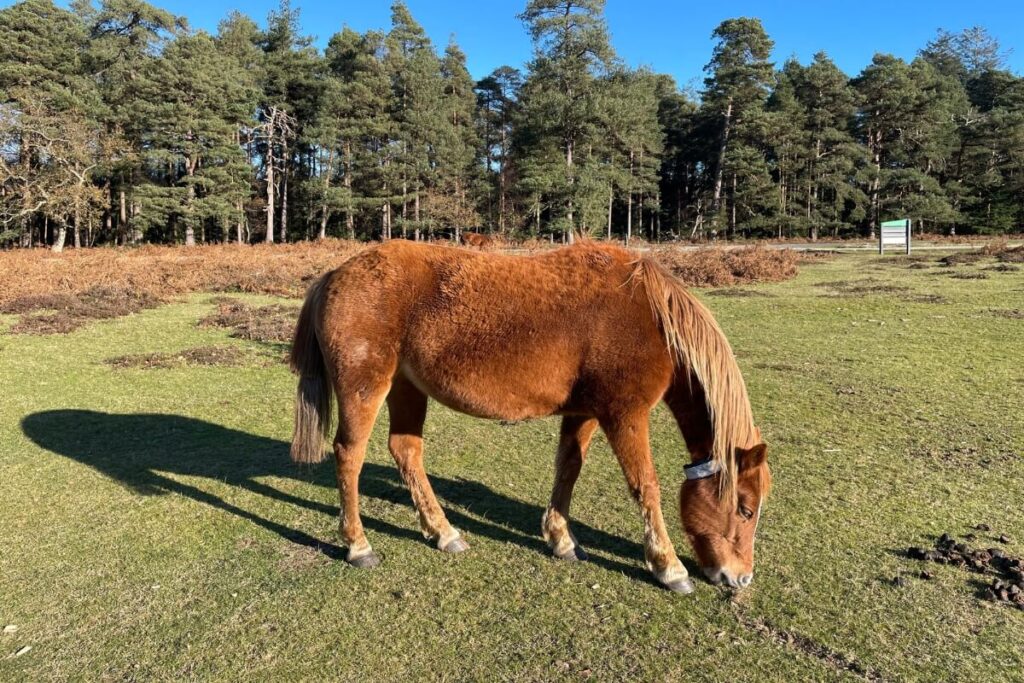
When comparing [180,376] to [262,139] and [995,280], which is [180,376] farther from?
[262,139]

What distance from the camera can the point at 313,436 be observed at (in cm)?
388

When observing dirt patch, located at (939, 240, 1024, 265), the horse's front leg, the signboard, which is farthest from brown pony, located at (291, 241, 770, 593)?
the signboard

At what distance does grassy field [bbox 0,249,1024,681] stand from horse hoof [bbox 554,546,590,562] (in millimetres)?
85

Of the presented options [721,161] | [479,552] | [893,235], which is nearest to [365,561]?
[479,552]

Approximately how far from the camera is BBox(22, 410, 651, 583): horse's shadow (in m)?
3.88

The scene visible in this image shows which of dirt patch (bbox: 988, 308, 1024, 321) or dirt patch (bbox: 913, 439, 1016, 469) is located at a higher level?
dirt patch (bbox: 988, 308, 1024, 321)

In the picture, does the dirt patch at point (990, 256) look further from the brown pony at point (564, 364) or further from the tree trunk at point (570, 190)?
the brown pony at point (564, 364)

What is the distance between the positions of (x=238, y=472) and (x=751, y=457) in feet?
13.5

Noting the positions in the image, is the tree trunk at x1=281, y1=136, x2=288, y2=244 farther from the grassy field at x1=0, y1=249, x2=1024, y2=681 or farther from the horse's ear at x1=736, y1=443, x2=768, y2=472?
the horse's ear at x1=736, y1=443, x2=768, y2=472

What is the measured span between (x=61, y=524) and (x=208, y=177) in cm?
4113

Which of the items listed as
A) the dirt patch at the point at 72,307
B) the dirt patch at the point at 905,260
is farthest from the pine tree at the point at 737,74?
the dirt patch at the point at 72,307

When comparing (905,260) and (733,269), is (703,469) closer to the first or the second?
(733,269)

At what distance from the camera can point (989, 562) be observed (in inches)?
130

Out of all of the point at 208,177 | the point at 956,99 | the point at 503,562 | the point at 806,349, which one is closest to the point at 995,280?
the point at 806,349
